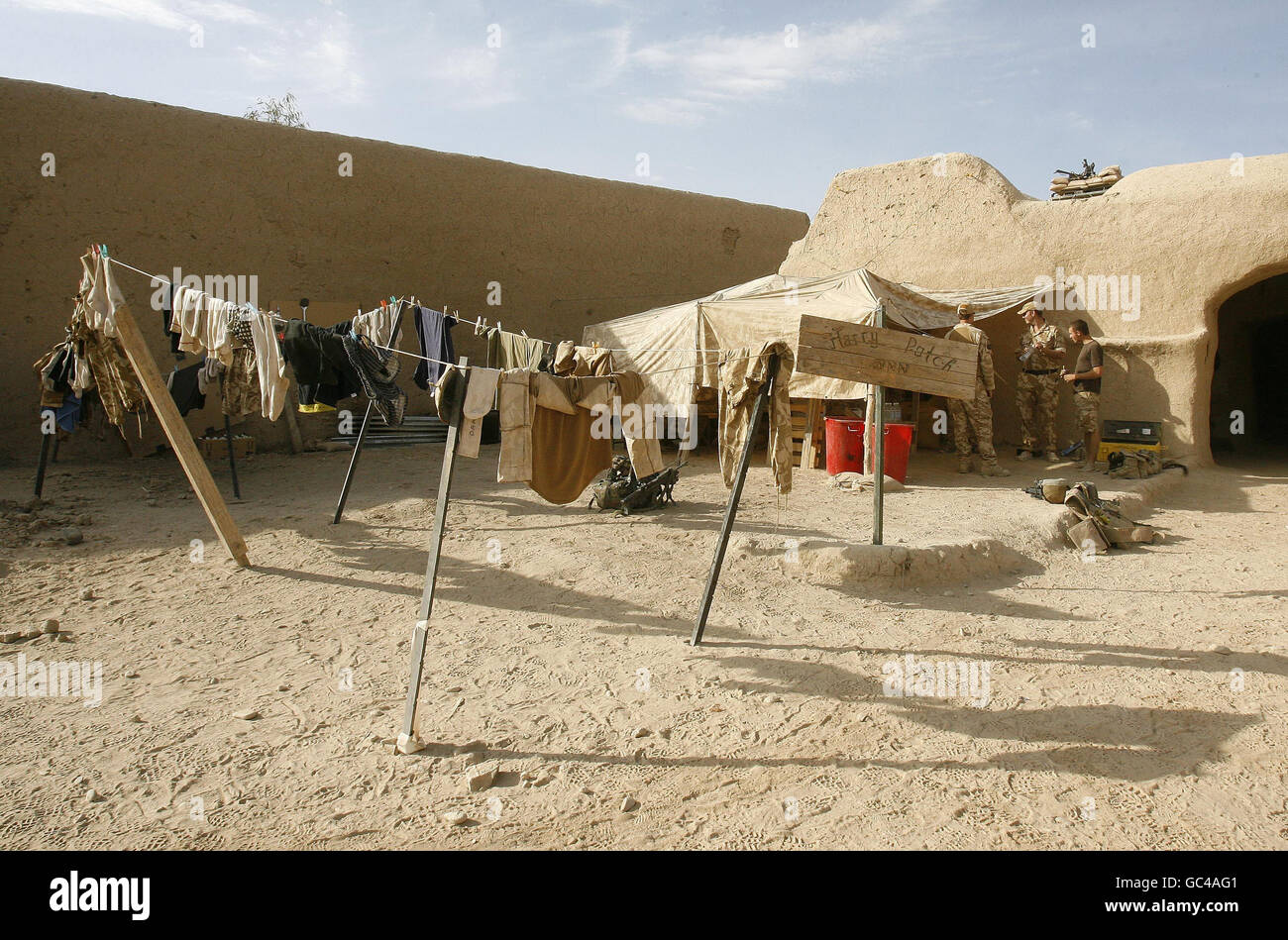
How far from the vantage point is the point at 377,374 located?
6473 mm

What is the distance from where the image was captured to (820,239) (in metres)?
11.7

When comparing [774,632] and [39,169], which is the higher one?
[39,169]

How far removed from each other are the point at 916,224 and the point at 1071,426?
11.1 ft

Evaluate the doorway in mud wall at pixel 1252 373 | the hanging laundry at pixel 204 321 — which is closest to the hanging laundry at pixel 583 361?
the hanging laundry at pixel 204 321

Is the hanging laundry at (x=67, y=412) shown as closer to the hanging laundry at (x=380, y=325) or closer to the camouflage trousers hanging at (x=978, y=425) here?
the hanging laundry at (x=380, y=325)

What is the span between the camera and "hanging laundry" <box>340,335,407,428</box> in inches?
253

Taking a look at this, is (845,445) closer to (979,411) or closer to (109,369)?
(979,411)

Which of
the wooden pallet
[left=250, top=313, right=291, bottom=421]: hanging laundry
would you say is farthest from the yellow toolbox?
[left=250, top=313, right=291, bottom=421]: hanging laundry

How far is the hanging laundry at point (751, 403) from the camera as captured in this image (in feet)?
14.3

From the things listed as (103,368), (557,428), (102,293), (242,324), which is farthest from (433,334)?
(557,428)

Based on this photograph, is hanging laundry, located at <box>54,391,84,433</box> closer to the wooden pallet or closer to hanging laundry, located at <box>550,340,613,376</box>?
hanging laundry, located at <box>550,340,613,376</box>

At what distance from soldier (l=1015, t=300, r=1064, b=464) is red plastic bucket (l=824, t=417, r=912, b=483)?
6.17ft

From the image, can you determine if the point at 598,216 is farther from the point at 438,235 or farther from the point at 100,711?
the point at 100,711
